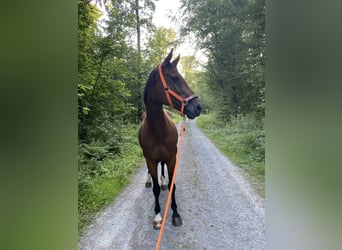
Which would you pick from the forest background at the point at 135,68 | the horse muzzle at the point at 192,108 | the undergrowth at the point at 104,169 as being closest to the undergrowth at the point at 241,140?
the forest background at the point at 135,68

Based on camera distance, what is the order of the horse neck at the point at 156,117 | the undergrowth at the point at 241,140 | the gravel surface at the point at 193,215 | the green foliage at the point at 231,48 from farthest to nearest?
the undergrowth at the point at 241,140, the green foliage at the point at 231,48, the horse neck at the point at 156,117, the gravel surface at the point at 193,215

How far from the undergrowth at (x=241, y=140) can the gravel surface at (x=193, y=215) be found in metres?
0.11

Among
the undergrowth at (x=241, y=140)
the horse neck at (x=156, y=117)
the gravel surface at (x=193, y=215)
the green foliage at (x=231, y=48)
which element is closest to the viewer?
the gravel surface at (x=193, y=215)

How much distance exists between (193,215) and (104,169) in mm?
834

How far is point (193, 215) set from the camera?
5.28ft

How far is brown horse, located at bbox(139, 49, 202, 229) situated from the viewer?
1.38 meters

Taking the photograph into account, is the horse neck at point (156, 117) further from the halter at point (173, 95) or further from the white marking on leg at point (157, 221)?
the white marking on leg at point (157, 221)

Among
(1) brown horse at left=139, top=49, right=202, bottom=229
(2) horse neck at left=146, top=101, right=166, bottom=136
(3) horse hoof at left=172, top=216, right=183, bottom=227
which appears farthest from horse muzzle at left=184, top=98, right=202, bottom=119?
(3) horse hoof at left=172, top=216, right=183, bottom=227

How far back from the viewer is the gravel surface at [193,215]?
1334mm

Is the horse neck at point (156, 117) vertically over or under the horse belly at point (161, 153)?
over

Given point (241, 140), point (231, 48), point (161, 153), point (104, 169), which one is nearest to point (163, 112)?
point (161, 153)

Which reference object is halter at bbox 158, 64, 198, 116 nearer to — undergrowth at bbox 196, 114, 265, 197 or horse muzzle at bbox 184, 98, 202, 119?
horse muzzle at bbox 184, 98, 202, 119

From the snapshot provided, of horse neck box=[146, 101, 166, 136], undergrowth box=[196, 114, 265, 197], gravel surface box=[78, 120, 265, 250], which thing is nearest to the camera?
gravel surface box=[78, 120, 265, 250]

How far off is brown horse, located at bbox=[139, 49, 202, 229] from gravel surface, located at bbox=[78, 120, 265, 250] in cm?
13
